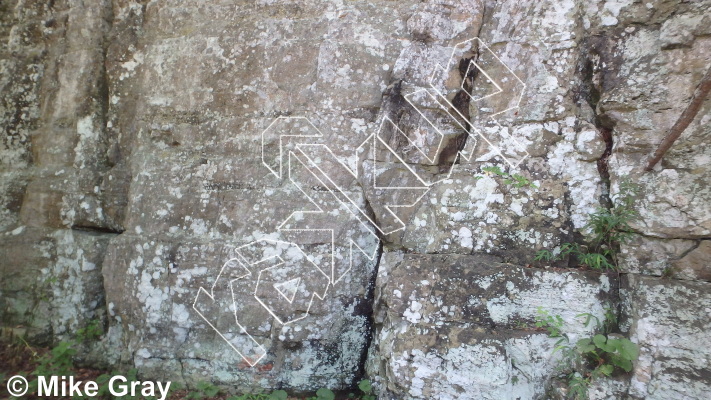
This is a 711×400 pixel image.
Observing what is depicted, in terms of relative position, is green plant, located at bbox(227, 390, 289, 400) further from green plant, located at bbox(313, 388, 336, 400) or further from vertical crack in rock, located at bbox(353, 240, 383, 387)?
vertical crack in rock, located at bbox(353, 240, 383, 387)

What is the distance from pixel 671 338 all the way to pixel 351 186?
75.0 inches

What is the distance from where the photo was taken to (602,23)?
8.27ft

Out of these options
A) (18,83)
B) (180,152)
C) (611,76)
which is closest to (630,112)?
(611,76)

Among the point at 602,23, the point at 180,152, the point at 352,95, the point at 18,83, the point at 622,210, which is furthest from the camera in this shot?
the point at 18,83

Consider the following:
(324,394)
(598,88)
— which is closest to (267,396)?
(324,394)

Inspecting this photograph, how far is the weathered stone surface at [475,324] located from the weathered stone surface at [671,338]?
0.59 ft

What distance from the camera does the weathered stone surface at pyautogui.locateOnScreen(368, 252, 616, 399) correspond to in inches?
94.0

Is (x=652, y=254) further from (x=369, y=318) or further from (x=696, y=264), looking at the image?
(x=369, y=318)

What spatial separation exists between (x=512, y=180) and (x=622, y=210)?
0.57 m

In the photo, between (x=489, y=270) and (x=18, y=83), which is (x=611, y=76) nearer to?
(x=489, y=270)

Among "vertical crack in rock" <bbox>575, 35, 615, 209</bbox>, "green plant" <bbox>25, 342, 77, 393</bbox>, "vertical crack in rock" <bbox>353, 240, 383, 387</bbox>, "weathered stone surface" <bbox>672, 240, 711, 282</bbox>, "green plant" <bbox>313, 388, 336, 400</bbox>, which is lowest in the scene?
"green plant" <bbox>25, 342, 77, 393</bbox>

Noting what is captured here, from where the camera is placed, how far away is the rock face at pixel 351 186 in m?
2.34

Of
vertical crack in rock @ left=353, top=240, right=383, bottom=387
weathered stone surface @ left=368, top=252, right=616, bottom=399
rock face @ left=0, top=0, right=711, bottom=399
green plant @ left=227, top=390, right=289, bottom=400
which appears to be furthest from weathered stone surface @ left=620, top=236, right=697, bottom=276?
green plant @ left=227, top=390, right=289, bottom=400

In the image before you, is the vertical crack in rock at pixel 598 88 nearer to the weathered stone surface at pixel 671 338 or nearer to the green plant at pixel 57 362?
the weathered stone surface at pixel 671 338
